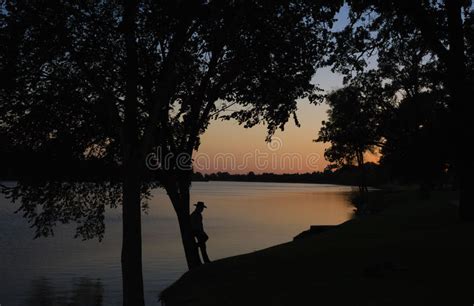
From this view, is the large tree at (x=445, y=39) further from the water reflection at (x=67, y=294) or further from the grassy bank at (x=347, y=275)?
the water reflection at (x=67, y=294)

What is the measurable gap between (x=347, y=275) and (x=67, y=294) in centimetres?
1109

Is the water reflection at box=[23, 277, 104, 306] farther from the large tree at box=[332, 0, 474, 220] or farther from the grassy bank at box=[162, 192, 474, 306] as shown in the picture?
the large tree at box=[332, 0, 474, 220]

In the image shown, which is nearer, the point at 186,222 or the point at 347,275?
the point at 347,275

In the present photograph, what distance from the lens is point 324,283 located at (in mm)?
13070

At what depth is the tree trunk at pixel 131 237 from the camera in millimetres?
11969

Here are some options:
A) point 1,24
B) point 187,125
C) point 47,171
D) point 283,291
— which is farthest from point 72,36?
point 283,291

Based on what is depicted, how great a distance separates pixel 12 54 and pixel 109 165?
17.3 ft

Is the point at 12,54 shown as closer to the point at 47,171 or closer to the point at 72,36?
the point at 72,36

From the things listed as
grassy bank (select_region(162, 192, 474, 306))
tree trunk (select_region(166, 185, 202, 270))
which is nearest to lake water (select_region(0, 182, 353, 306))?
tree trunk (select_region(166, 185, 202, 270))

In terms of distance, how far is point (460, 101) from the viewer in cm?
1830

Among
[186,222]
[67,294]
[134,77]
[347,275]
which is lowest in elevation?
[67,294]

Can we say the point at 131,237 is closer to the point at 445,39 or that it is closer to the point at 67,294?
the point at 67,294

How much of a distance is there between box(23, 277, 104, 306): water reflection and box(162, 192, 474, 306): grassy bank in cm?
374

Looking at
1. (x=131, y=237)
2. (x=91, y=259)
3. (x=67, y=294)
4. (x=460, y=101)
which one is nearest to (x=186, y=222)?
(x=67, y=294)
